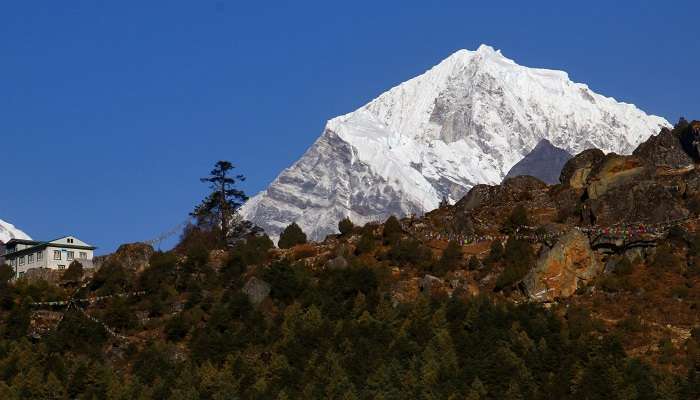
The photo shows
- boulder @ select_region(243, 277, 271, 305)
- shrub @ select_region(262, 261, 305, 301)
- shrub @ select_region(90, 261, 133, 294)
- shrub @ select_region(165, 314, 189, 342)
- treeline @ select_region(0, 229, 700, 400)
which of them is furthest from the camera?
shrub @ select_region(90, 261, 133, 294)

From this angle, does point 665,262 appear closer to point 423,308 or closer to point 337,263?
point 423,308

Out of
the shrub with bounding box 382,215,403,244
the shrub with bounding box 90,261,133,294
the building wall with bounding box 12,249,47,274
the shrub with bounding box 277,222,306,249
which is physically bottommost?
the shrub with bounding box 90,261,133,294

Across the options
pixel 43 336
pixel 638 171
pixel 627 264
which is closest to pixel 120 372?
pixel 43 336

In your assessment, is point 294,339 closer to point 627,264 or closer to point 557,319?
point 557,319

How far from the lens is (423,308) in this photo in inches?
3172

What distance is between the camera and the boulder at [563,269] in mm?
84938

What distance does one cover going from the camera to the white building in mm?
130875

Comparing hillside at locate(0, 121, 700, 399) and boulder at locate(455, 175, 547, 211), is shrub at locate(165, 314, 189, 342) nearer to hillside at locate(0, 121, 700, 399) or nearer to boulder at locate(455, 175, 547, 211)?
hillside at locate(0, 121, 700, 399)

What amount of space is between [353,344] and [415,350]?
381cm

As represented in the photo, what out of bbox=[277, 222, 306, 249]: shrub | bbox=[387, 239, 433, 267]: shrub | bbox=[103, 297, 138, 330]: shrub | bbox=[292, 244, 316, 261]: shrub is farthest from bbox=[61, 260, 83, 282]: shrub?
bbox=[387, 239, 433, 267]: shrub

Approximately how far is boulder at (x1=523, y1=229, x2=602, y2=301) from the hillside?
10 cm

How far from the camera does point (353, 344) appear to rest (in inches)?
3004

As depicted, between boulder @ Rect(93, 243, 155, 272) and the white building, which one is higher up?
the white building

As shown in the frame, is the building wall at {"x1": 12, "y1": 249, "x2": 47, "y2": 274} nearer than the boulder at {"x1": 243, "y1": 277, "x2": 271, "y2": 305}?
No
